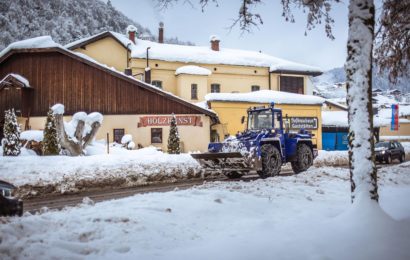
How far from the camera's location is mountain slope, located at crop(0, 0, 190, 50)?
4866 cm

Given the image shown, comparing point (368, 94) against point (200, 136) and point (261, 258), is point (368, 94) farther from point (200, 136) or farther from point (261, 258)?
point (200, 136)

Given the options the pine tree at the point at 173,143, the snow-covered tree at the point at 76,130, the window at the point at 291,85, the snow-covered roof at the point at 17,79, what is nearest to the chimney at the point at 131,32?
the snow-covered roof at the point at 17,79

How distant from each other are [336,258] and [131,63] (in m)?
31.3

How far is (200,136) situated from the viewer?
26297 mm

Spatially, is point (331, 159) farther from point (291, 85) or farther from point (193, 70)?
point (291, 85)

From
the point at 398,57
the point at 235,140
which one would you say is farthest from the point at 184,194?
the point at 398,57

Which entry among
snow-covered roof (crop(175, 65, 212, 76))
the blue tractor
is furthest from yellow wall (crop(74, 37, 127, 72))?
the blue tractor

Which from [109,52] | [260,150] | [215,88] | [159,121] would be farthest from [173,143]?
[109,52]

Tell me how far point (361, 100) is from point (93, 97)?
22199mm

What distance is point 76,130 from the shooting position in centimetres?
1698

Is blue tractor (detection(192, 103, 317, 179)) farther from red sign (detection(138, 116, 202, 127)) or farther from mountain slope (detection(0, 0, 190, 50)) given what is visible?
mountain slope (detection(0, 0, 190, 50))

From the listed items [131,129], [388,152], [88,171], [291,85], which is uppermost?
[291,85]

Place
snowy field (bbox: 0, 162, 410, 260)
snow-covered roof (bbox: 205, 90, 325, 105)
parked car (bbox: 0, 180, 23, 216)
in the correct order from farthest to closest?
1. snow-covered roof (bbox: 205, 90, 325, 105)
2. parked car (bbox: 0, 180, 23, 216)
3. snowy field (bbox: 0, 162, 410, 260)

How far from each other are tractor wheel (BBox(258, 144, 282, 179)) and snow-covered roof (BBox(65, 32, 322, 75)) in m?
22.7
